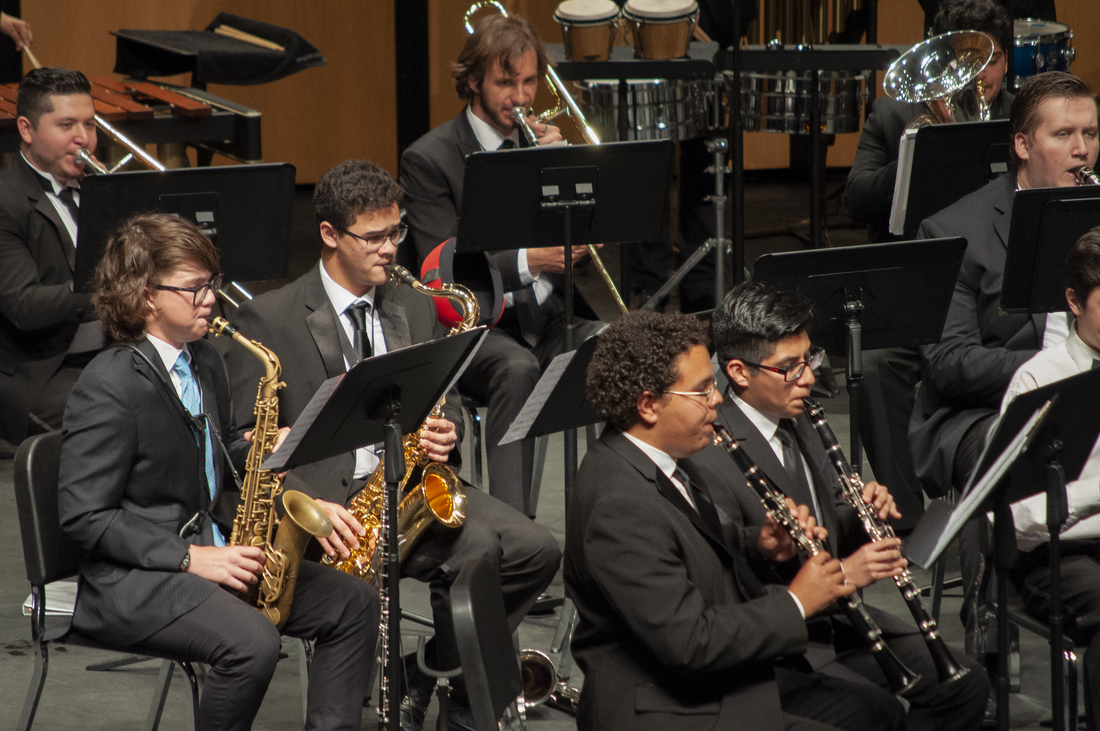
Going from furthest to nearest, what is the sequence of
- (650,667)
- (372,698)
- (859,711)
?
(372,698), (859,711), (650,667)

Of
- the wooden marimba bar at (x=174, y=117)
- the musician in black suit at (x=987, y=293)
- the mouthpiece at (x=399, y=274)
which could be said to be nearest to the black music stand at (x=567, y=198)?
the mouthpiece at (x=399, y=274)

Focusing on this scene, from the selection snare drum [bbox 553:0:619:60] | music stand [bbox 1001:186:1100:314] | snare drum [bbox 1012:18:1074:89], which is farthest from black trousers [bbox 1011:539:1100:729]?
snare drum [bbox 553:0:619:60]

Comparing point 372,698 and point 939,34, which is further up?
point 939,34

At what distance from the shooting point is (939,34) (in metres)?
4.72

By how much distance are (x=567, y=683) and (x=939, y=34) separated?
260 centimetres

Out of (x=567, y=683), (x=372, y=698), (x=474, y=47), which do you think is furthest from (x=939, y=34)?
(x=372, y=698)

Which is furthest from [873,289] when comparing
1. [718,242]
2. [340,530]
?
[718,242]

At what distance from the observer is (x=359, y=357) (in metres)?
3.49

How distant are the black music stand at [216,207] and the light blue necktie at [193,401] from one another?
2.44ft

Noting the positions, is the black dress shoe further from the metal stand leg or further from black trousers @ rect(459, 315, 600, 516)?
the metal stand leg

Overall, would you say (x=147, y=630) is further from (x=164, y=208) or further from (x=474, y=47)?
(x=474, y=47)

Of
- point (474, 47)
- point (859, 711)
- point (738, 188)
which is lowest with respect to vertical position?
point (859, 711)

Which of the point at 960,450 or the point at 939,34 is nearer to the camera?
the point at 960,450

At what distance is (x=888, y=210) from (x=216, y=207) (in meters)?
2.26
